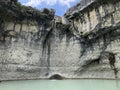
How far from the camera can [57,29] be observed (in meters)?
15.5

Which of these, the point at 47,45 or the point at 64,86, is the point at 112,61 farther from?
the point at 47,45

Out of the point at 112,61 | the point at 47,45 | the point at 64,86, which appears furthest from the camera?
Answer: the point at 47,45

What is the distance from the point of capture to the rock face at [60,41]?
13148 millimetres

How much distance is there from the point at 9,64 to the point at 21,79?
4.86ft

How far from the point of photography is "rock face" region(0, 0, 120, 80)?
13.1m

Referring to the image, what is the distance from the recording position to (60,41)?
1553cm

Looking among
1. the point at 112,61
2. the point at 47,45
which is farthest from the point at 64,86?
the point at 47,45

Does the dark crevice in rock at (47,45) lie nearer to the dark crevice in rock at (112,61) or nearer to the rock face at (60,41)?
the rock face at (60,41)

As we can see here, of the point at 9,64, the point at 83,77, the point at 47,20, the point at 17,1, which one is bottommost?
the point at 83,77

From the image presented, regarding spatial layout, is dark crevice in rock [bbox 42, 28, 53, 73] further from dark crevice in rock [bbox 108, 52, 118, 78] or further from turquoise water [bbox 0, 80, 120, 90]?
dark crevice in rock [bbox 108, 52, 118, 78]

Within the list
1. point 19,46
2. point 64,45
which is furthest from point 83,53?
point 19,46

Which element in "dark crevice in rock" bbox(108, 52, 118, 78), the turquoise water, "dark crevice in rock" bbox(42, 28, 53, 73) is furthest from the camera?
"dark crevice in rock" bbox(42, 28, 53, 73)

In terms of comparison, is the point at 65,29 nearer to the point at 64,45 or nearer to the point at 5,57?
the point at 64,45

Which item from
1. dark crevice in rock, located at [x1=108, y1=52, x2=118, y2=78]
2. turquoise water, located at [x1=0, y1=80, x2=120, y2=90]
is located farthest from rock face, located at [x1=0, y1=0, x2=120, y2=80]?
turquoise water, located at [x1=0, y1=80, x2=120, y2=90]
